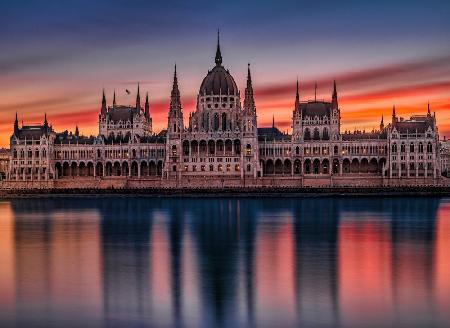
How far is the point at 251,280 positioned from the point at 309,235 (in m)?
22.6

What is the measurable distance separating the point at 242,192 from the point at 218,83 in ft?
115

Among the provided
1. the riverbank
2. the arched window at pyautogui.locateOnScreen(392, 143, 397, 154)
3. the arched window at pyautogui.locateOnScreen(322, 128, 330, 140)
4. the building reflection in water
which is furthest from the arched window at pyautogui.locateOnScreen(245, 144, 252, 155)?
the building reflection in water

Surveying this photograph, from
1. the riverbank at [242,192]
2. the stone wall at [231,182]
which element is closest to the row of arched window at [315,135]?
the stone wall at [231,182]

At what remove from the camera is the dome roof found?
147625mm

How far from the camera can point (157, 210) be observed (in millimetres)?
88250

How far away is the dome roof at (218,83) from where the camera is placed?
5812 inches

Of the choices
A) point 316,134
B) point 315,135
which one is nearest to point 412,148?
point 316,134

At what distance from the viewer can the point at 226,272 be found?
37188mm

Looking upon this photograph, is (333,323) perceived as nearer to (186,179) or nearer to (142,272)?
(142,272)

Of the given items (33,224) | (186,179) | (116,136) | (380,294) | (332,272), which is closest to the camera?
(380,294)

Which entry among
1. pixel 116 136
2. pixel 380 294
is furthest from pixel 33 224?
pixel 116 136

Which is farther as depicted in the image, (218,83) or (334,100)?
(218,83)

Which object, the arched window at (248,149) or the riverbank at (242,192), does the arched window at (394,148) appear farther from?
the arched window at (248,149)

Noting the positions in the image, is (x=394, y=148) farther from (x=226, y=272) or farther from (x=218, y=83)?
(x=226, y=272)
